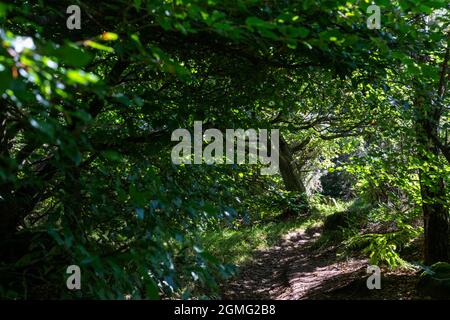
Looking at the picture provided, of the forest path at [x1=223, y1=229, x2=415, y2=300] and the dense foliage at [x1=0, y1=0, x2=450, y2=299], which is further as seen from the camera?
the forest path at [x1=223, y1=229, x2=415, y2=300]

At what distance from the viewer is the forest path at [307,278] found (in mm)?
6418

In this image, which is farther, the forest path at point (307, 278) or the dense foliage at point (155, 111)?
the forest path at point (307, 278)

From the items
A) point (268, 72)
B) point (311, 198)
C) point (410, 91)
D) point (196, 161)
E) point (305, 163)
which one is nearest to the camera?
point (196, 161)

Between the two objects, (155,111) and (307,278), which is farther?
(307,278)

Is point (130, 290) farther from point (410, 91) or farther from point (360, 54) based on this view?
point (410, 91)

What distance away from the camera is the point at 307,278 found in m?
7.99

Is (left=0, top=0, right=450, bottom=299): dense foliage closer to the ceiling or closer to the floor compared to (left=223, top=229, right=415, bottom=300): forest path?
closer to the ceiling

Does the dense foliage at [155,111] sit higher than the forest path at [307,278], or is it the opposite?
the dense foliage at [155,111]

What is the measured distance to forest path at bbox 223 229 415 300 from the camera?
642cm

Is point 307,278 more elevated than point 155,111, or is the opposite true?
point 155,111

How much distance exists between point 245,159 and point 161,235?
236 cm

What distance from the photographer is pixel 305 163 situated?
1681 cm
